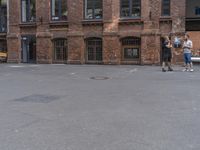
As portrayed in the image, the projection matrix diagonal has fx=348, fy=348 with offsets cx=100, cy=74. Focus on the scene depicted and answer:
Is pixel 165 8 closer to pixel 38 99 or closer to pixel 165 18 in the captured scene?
pixel 165 18

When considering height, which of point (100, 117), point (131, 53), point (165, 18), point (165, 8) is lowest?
point (100, 117)

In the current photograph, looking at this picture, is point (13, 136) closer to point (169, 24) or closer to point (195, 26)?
point (169, 24)

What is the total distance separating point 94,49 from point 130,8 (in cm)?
379

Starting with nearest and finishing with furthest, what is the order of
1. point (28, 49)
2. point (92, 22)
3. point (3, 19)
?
1. point (92, 22)
2. point (28, 49)
3. point (3, 19)

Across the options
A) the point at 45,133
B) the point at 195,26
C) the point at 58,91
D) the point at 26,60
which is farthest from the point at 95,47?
the point at 45,133

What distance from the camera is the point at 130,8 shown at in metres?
23.5

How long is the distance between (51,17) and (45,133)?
20138 mm

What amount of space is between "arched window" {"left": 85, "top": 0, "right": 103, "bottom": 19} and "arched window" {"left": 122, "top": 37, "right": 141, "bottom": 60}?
2586 millimetres

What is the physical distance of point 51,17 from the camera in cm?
2558

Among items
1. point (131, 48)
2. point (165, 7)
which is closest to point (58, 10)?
point (131, 48)

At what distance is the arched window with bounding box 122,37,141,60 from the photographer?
2344 centimetres

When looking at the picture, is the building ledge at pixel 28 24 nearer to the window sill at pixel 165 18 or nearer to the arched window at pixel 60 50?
the arched window at pixel 60 50

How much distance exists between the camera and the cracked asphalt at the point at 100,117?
5746mm

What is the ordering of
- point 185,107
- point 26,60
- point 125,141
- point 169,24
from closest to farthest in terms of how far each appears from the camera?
point 125,141
point 185,107
point 169,24
point 26,60
